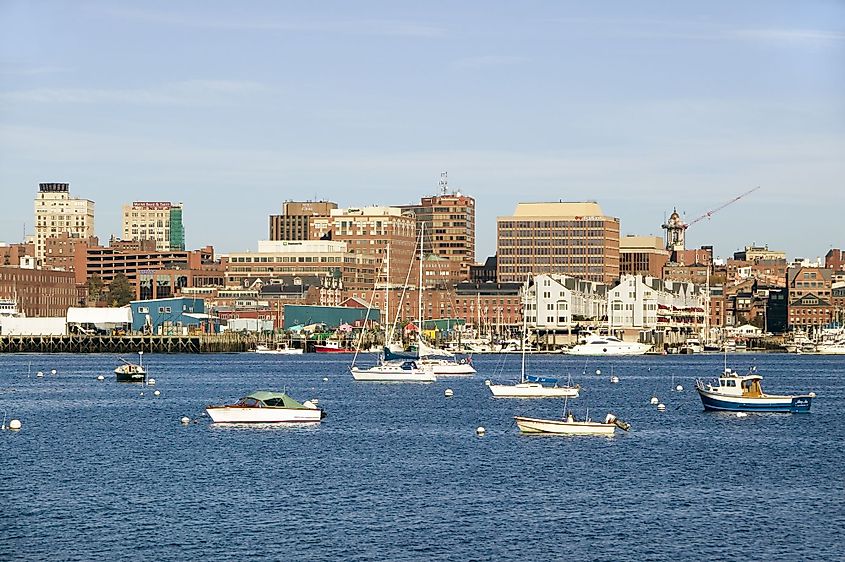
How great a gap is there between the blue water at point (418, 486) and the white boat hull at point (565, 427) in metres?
0.80

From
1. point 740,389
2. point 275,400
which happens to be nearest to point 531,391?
point 740,389

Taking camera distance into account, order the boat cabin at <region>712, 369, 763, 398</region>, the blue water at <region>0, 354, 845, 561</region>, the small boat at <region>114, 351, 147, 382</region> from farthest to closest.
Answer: the small boat at <region>114, 351, 147, 382</region> → the boat cabin at <region>712, 369, 763, 398</region> → the blue water at <region>0, 354, 845, 561</region>

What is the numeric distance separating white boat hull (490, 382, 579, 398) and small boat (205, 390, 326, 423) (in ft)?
87.7

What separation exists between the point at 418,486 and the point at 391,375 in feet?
245

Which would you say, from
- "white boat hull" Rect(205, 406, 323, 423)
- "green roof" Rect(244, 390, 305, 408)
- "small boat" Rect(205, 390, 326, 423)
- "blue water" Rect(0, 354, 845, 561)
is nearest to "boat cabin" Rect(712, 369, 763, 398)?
"blue water" Rect(0, 354, 845, 561)

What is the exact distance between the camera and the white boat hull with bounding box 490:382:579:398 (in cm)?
11262

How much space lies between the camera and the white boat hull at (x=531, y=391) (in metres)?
113

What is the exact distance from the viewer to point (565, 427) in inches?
3187

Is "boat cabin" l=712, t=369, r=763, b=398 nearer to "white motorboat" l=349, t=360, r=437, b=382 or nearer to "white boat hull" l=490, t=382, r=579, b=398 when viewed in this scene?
"white boat hull" l=490, t=382, r=579, b=398

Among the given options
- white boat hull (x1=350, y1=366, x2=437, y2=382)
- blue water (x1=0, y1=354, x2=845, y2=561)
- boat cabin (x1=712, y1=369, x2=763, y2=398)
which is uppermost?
boat cabin (x1=712, y1=369, x2=763, y2=398)

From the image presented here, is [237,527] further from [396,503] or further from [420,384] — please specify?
[420,384]

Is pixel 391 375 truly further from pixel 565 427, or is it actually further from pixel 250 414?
pixel 565 427

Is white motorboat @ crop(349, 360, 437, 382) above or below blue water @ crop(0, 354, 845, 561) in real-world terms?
above

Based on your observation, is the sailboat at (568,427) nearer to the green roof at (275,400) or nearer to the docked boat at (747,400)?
the green roof at (275,400)
